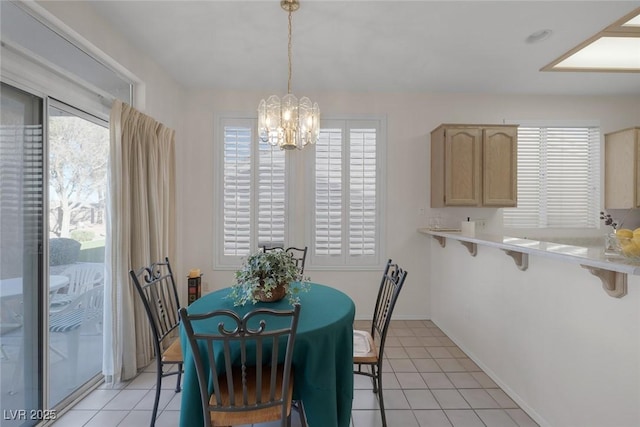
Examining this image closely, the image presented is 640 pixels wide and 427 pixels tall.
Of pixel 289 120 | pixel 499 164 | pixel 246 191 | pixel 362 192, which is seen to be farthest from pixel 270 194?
pixel 499 164

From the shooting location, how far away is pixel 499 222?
3605mm

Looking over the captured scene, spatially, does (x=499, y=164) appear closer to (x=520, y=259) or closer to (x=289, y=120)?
(x=520, y=259)

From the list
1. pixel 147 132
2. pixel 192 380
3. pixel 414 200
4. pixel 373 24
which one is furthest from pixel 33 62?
pixel 414 200

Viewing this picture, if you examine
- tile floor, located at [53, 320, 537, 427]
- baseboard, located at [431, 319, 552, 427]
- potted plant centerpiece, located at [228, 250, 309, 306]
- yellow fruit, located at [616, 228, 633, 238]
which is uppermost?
yellow fruit, located at [616, 228, 633, 238]

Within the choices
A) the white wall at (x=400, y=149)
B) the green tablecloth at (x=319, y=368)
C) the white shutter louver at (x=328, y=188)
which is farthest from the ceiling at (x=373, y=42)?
the green tablecloth at (x=319, y=368)

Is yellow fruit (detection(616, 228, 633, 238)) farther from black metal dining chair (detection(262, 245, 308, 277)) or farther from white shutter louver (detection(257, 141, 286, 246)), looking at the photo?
white shutter louver (detection(257, 141, 286, 246))

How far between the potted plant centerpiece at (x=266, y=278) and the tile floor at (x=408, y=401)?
0.86m

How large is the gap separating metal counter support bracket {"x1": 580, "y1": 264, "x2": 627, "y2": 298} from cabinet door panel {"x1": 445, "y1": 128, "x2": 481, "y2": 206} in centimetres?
183

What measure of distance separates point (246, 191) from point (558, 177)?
383cm

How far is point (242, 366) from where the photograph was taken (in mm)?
1205

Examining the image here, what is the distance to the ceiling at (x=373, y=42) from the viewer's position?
82.7 inches

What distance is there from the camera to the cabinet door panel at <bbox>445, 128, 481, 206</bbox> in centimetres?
321

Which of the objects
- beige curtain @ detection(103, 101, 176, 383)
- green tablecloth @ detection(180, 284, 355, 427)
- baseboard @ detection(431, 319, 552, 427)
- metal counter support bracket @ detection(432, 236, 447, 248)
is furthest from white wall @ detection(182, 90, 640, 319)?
green tablecloth @ detection(180, 284, 355, 427)

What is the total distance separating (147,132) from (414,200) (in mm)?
2938
